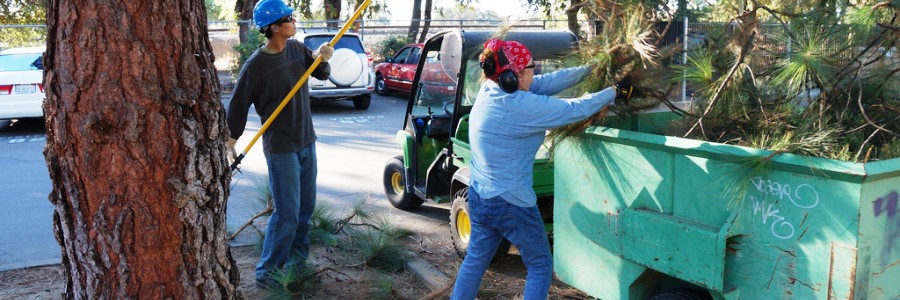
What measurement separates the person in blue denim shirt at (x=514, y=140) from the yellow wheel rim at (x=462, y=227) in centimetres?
149

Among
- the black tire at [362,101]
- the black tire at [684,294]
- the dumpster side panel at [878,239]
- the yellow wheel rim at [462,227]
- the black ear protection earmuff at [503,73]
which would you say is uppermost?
the black ear protection earmuff at [503,73]

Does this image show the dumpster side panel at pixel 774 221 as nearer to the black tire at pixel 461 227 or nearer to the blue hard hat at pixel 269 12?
the black tire at pixel 461 227

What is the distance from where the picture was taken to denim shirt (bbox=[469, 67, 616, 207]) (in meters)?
3.49

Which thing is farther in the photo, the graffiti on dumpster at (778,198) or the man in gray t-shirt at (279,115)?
the man in gray t-shirt at (279,115)

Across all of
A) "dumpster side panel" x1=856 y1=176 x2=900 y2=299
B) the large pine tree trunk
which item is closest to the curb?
the large pine tree trunk

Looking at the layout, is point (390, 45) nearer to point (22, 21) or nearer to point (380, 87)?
point (380, 87)

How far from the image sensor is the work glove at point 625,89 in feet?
12.0

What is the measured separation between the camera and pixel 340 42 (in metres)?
14.4

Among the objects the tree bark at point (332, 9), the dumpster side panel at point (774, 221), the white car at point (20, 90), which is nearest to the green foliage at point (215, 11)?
the tree bark at point (332, 9)

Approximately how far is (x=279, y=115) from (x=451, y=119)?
159cm

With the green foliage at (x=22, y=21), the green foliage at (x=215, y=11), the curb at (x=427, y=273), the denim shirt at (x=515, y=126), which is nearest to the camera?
the denim shirt at (x=515, y=126)

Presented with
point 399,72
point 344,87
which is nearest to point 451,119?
point 344,87

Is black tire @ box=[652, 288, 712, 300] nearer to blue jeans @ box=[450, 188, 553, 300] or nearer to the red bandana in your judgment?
blue jeans @ box=[450, 188, 553, 300]

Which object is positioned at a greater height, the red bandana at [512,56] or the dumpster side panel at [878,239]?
the red bandana at [512,56]
